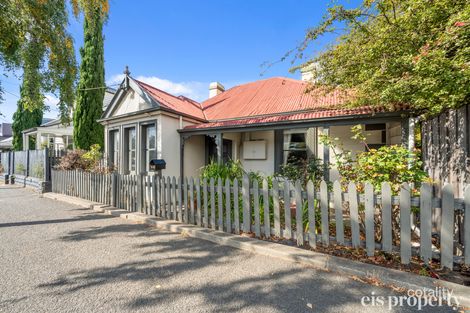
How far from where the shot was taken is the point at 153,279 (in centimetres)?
272

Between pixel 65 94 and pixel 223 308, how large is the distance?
6425 millimetres

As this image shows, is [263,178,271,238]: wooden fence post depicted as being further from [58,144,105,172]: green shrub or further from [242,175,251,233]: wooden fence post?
[58,144,105,172]: green shrub

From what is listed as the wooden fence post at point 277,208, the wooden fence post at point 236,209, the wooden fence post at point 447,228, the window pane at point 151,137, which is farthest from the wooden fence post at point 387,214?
the window pane at point 151,137

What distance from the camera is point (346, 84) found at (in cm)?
477

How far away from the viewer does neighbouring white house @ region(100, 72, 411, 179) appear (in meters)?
7.17

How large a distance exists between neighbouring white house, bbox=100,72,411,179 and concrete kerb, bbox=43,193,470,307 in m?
3.17

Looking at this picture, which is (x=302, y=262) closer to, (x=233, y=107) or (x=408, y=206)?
(x=408, y=206)

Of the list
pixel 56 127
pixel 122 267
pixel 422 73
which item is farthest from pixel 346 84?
pixel 56 127

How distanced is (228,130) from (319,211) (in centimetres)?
421

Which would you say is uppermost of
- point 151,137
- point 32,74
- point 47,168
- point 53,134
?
point 53,134

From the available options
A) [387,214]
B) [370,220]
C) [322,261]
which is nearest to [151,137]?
[322,261]

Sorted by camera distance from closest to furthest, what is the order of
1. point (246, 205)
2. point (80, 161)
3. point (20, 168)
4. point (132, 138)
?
point (246, 205) < point (80, 161) < point (132, 138) < point (20, 168)

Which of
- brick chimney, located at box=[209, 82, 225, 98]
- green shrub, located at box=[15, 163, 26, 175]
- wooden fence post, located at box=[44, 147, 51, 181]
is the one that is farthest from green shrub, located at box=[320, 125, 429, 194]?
green shrub, located at box=[15, 163, 26, 175]

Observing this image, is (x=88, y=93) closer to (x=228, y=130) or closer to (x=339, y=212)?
(x=228, y=130)
